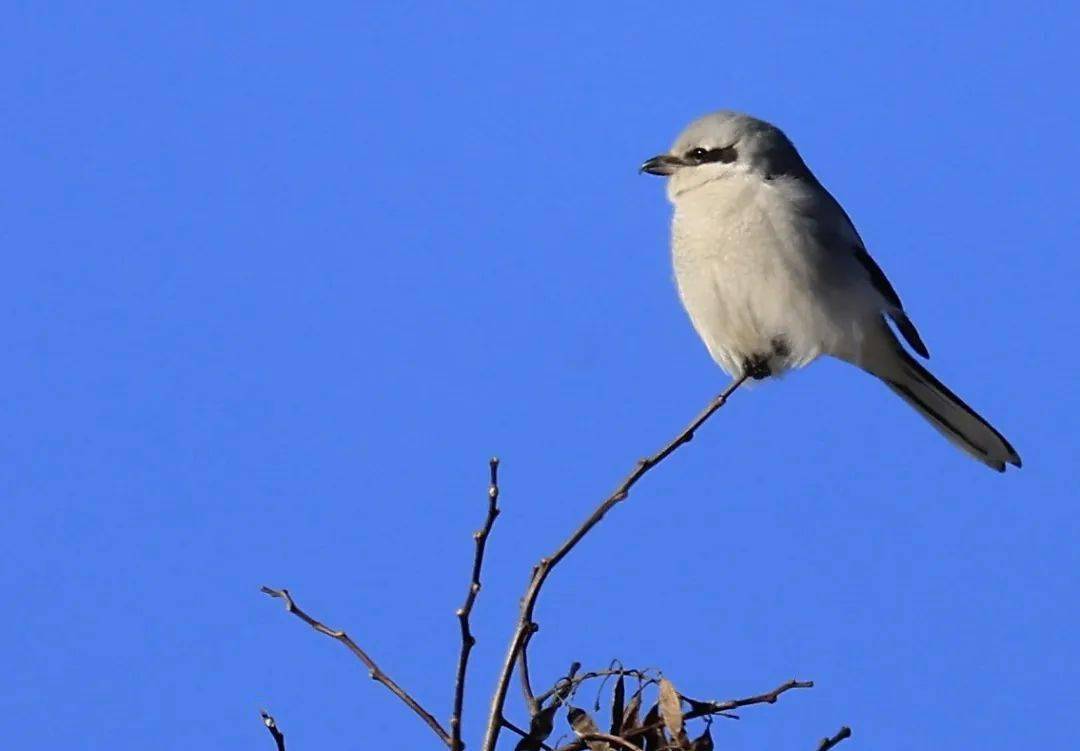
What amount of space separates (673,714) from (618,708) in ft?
0.36

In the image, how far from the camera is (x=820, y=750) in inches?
66.3

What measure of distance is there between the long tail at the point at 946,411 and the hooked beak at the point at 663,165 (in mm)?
871

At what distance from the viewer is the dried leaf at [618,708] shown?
1921 mm

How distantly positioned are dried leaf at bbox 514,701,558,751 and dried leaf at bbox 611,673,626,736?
0.45 ft

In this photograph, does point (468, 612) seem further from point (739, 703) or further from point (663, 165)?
point (663, 165)

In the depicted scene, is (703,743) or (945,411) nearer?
(703,743)

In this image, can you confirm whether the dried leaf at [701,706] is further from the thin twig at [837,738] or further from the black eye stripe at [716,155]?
the black eye stripe at [716,155]

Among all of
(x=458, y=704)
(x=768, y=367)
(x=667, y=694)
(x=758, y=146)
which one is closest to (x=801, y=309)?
(x=768, y=367)

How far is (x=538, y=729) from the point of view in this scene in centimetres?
178

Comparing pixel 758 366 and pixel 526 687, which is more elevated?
pixel 758 366

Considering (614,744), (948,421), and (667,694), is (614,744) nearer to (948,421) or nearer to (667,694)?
(667,694)

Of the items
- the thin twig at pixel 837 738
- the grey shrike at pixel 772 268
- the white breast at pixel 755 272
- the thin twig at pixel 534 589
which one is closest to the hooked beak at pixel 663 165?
the grey shrike at pixel 772 268

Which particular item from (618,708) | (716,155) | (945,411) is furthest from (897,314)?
(618,708)

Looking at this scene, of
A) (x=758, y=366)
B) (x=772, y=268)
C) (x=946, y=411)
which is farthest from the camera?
(x=946, y=411)
